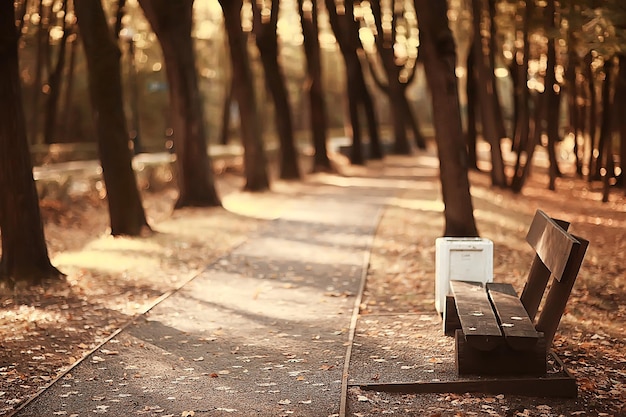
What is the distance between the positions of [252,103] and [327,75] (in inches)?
1379

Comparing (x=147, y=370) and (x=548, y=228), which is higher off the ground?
(x=548, y=228)

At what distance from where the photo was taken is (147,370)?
27.6 ft

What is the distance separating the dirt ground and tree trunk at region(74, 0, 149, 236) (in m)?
0.57

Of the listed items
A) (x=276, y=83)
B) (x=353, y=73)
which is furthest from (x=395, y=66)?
(x=276, y=83)

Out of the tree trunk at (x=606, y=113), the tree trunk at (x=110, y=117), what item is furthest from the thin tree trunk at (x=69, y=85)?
the tree trunk at (x=606, y=113)

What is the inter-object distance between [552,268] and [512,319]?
20.5 inches

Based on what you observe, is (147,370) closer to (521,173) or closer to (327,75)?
(521,173)

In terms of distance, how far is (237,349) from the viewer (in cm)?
917

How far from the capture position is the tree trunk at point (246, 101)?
23.7 m

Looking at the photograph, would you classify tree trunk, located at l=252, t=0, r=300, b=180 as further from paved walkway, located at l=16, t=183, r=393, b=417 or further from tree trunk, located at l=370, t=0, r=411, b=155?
paved walkway, located at l=16, t=183, r=393, b=417

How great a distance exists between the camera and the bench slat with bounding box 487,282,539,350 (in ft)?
23.6

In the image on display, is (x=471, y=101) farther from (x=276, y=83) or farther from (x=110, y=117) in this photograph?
(x=110, y=117)

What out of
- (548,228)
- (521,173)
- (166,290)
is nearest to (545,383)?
(548,228)

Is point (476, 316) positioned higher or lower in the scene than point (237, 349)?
higher
